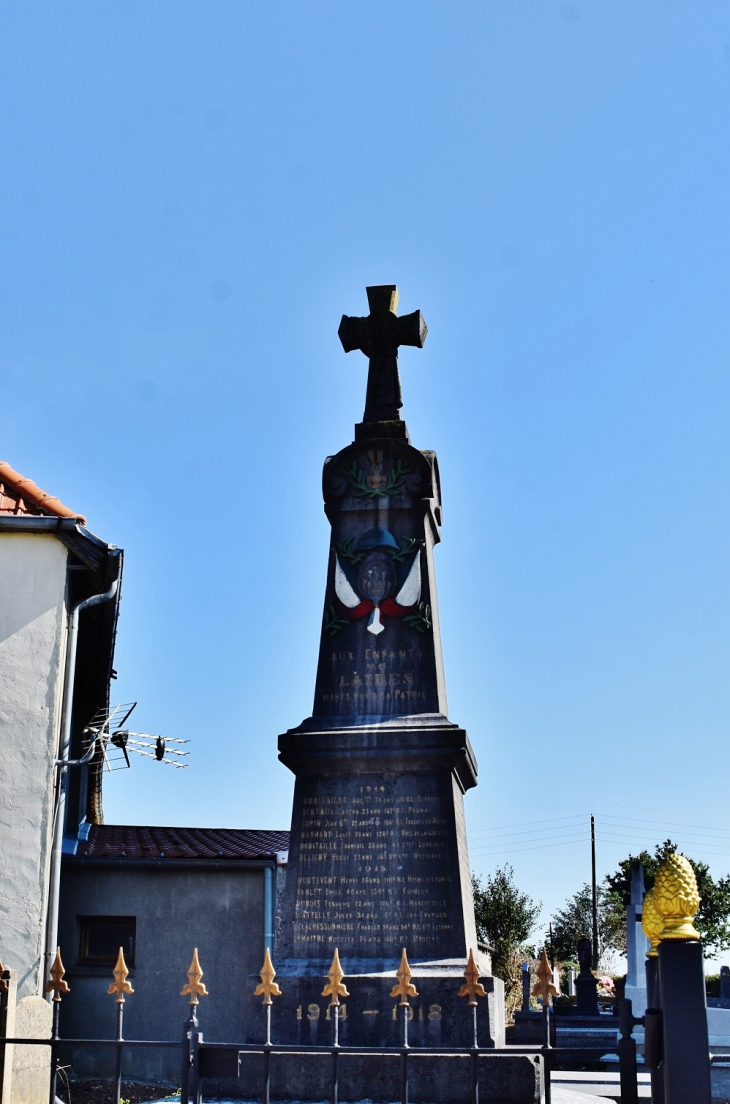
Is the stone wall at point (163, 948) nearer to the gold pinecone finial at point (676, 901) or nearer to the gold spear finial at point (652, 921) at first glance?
the gold spear finial at point (652, 921)

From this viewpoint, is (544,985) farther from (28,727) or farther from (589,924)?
(589,924)

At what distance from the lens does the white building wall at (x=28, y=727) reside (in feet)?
37.5

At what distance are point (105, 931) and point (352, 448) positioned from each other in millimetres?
8147

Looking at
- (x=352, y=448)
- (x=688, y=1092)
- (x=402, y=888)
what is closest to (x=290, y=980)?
(x=402, y=888)

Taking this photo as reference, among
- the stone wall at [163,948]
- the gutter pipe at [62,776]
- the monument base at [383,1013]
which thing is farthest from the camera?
the stone wall at [163,948]

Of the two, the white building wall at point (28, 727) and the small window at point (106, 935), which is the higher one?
the white building wall at point (28, 727)

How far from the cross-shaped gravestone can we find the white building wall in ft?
14.1

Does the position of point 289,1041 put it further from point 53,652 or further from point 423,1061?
point 53,652

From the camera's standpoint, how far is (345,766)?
861 centimetres

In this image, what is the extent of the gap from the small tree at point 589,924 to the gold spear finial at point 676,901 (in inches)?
1800

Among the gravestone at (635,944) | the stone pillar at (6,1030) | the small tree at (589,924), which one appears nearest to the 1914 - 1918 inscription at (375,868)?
the stone pillar at (6,1030)

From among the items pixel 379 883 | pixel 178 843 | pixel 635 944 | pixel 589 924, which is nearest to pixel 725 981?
pixel 635 944

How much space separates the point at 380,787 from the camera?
855cm

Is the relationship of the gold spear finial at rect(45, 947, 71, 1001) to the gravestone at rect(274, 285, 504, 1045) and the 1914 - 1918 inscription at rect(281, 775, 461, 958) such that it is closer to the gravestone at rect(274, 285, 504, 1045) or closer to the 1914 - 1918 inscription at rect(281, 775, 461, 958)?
the gravestone at rect(274, 285, 504, 1045)
